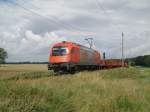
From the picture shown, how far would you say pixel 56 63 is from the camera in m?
31.6

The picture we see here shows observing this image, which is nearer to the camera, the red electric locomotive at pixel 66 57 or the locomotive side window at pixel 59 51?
the red electric locomotive at pixel 66 57

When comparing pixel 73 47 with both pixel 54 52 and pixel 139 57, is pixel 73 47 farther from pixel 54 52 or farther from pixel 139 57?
pixel 139 57

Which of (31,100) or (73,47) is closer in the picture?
(31,100)

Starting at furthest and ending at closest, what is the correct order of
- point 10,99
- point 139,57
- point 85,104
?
point 139,57
point 85,104
point 10,99

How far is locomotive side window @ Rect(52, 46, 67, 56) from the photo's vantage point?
3222cm

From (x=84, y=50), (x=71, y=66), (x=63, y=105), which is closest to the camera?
(x=63, y=105)

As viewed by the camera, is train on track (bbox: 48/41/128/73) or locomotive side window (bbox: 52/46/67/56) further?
locomotive side window (bbox: 52/46/67/56)

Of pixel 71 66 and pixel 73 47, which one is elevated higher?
pixel 73 47

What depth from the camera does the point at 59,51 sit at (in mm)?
32781

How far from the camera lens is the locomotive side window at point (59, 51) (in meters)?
32.2

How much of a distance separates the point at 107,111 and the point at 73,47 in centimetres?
2257

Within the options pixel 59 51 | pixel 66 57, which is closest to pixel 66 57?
pixel 66 57

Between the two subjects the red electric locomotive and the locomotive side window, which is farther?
the locomotive side window

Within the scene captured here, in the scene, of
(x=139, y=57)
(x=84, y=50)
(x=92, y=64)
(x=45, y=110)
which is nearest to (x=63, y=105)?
(x=45, y=110)
